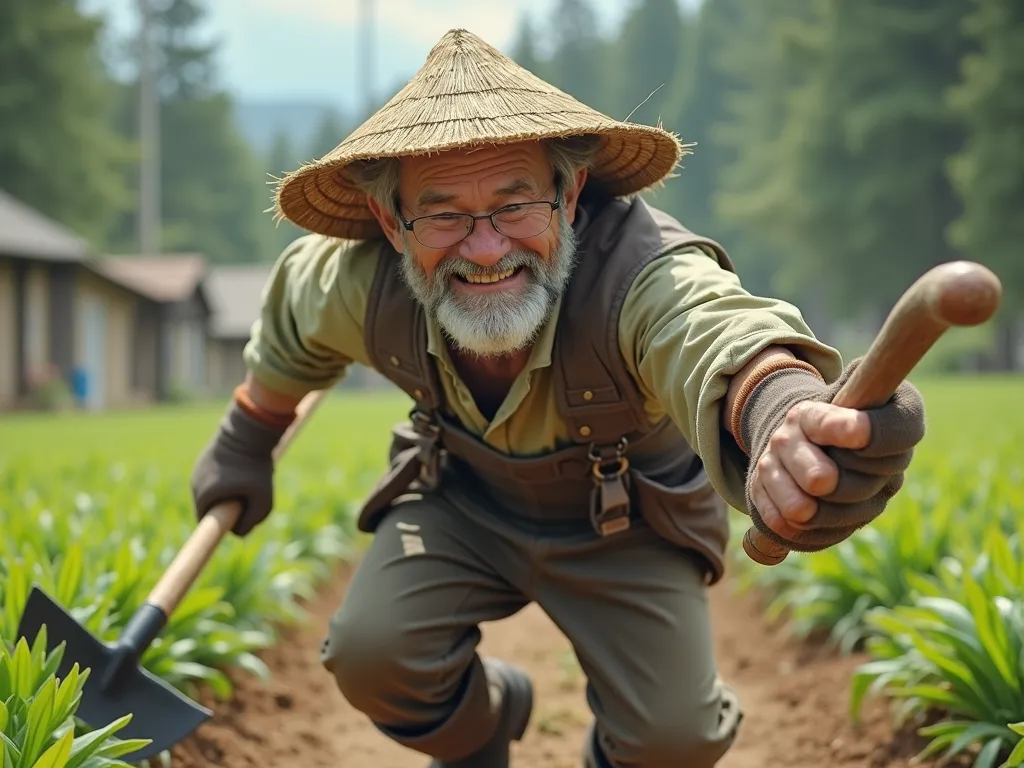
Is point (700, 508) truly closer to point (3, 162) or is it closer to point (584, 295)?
point (584, 295)

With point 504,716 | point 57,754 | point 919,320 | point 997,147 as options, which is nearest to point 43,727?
point 57,754

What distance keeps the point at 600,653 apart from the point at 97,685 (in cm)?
131

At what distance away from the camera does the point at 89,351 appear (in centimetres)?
2464

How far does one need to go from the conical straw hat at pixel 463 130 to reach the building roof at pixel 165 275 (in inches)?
969

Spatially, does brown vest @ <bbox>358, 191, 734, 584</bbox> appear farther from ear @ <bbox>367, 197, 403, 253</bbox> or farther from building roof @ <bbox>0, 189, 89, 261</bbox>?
building roof @ <bbox>0, 189, 89, 261</bbox>

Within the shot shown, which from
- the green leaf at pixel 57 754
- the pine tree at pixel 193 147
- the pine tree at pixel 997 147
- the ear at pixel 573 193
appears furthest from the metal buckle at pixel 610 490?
the pine tree at pixel 193 147

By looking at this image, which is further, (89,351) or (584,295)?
(89,351)

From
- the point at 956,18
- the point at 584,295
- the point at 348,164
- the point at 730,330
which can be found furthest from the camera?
the point at 956,18

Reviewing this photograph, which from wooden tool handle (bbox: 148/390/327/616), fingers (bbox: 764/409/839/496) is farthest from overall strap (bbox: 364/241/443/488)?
fingers (bbox: 764/409/839/496)

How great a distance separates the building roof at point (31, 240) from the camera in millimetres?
20125

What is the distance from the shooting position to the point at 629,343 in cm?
257

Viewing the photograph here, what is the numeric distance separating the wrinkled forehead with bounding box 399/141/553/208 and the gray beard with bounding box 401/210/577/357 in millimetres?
127

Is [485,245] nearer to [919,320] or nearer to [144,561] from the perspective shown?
[919,320]

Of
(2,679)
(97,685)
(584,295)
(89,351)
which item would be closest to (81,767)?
(2,679)
